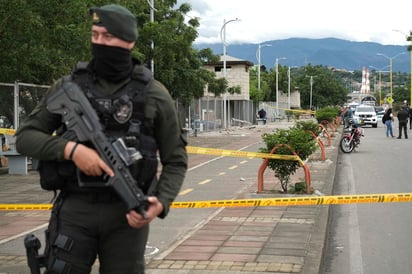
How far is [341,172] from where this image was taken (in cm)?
1523

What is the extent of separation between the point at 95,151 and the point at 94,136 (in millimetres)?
68

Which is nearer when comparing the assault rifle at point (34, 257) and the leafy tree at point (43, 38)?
the assault rifle at point (34, 257)

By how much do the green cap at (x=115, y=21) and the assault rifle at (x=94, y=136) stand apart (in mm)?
321

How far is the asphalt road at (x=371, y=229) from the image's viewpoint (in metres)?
6.26

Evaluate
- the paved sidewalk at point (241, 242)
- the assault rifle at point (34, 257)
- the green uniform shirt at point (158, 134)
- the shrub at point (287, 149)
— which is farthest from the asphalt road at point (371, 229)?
the assault rifle at point (34, 257)

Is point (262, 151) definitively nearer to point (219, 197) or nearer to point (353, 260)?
point (219, 197)

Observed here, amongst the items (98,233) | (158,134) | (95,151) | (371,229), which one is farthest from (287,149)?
(95,151)

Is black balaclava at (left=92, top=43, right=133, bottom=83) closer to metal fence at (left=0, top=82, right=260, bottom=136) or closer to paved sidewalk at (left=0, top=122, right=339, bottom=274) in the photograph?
paved sidewalk at (left=0, top=122, right=339, bottom=274)

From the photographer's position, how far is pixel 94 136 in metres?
2.74

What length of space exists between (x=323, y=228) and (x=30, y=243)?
4.97 m

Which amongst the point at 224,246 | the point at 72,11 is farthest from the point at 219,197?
the point at 72,11

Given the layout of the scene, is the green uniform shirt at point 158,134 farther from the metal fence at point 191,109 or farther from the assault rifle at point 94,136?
the metal fence at point 191,109

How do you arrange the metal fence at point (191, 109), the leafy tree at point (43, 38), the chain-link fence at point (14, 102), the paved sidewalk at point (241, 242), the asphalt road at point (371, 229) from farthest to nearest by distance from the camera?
the metal fence at point (191, 109), the chain-link fence at point (14, 102), the leafy tree at point (43, 38), the asphalt road at point (371, 229), the paved sidewalk at point (241, 242)

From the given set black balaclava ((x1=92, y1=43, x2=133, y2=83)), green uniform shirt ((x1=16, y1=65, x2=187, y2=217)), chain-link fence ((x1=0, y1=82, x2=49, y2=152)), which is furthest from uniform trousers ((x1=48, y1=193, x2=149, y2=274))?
chain-link fence ((x1=0, y1=82, x2=49, y2=152))
